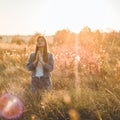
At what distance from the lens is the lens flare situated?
7.07 meters

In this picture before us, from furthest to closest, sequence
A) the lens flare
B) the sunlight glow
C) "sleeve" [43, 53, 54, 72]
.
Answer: "sleeve" [43, 53, 54, 72], the sunlight glow, the lens flare

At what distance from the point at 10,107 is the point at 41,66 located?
1.04m

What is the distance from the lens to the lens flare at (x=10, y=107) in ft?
23.2

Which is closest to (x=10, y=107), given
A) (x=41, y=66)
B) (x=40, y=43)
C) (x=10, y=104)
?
(x=10, y=104)

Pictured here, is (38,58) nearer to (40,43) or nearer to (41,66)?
(41,66)

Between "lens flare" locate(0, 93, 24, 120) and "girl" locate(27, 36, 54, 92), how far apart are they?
1.69 ft

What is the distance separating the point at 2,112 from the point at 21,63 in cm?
620

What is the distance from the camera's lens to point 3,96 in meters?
7.63

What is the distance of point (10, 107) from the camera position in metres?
7.37

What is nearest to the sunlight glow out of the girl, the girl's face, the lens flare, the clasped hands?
the lens flare

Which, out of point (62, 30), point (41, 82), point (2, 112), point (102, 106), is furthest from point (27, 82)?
point (62, 30)

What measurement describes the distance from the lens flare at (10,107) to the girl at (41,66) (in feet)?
1.69

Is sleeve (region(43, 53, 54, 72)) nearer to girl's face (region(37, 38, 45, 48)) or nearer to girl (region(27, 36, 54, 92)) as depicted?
girl (region(27, 36, 54, 92))

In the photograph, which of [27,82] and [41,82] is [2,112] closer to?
[41,82]
